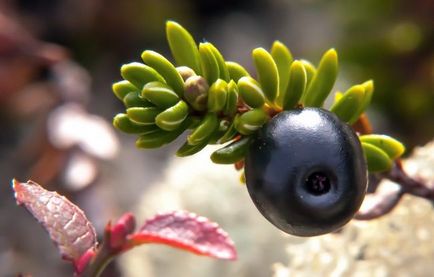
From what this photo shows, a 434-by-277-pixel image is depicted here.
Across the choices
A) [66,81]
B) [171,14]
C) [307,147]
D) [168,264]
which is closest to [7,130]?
[66,81]

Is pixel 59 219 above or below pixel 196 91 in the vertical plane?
below

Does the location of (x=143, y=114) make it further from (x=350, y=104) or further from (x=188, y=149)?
(x=350, y=104)

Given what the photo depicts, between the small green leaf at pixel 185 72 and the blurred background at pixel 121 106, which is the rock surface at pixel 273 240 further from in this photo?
the small green leaf at pixel 185 72

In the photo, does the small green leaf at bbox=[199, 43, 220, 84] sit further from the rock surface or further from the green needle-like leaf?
the rock surface

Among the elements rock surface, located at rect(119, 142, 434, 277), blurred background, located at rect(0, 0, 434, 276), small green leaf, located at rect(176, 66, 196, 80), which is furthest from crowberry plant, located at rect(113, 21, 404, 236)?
blurred background, located at rect(0, 0, 434, 276)

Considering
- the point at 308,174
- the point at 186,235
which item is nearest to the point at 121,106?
the point at 186,235

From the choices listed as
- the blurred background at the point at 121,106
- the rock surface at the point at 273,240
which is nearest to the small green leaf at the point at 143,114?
the rock surface at the point at 273,240
